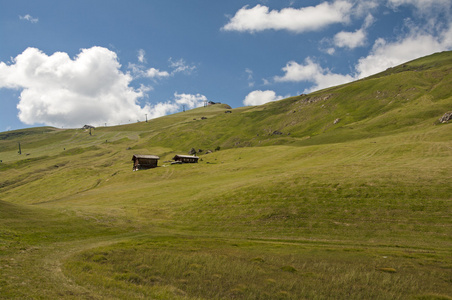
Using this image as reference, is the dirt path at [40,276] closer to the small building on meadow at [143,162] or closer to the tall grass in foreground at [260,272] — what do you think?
the tall grass in foreground at [260,272]

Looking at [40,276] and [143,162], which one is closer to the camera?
[40,276]

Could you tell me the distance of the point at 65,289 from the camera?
2045 cm

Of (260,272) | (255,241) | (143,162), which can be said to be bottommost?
(255,241)

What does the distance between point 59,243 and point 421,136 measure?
453 ft

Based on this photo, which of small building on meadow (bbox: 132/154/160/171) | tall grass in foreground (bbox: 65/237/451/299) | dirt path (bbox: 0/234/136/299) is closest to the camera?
dirt path (bbox: 0/234/136/299)

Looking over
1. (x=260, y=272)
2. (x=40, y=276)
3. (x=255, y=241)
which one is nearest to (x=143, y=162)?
(x=255, y=241)

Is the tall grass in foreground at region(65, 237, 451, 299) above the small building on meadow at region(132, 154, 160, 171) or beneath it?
beneath

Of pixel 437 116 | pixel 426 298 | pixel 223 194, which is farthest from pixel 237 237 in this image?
pixel 437 116

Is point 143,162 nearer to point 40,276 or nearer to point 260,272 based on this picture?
point 40,276

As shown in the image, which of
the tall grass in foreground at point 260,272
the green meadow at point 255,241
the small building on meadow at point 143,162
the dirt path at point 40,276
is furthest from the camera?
the small building on meadow at point 143,162

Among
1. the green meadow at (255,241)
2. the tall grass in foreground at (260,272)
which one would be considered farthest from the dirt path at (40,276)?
the tall grass in foreground at (260,272)

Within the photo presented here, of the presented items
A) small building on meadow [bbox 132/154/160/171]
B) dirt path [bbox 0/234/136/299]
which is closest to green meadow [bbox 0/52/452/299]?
dirt path [bbox 0/234/136/299]

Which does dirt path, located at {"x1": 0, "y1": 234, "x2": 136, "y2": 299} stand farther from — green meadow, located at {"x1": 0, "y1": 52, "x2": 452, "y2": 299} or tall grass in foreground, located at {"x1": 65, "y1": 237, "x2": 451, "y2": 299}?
tall grass in foreground, located at {"x1": 65, "y1": 237, "x2": 451, "y2": 299}

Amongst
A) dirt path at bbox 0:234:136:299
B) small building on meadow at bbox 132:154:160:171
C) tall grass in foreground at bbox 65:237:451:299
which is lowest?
tall grass in foreground at bbox 65:237:451:299
